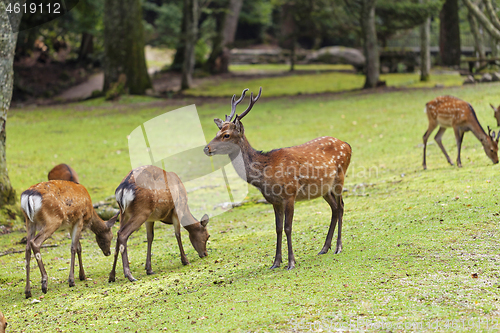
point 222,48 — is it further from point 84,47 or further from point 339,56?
point 84,47

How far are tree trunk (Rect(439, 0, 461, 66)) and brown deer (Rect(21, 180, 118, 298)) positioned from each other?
3130 centimetres

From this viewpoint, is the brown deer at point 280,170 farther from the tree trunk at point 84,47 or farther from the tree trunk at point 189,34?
the tree trunk at point 84,47

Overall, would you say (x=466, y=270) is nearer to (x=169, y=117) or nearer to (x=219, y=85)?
(x=169, y=117)

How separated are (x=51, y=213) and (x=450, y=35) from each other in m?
32.6

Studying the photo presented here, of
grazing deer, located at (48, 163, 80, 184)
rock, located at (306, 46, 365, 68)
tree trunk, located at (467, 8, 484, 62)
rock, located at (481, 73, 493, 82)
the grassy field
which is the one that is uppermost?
tree trunk, located at (467, 8, 484, 62)

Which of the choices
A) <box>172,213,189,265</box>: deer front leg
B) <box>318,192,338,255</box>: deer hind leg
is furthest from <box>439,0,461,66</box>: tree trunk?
<box>172,213,189,265</box>: deer front leg

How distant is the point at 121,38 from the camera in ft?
79.9

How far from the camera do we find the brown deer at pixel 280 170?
6418mm

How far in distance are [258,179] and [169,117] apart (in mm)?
14857

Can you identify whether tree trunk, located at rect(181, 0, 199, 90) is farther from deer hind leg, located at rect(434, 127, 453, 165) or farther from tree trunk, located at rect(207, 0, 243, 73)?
deer hind leg, located at rect(434, 127, 453, 165)

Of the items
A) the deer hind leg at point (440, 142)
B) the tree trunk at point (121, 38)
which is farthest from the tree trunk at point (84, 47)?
the deer hind leg at point (440, 142)

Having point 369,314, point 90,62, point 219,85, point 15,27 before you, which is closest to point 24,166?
point 15,27

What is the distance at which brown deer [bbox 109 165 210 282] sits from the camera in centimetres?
688

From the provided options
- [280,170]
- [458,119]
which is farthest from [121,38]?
[280,170]
